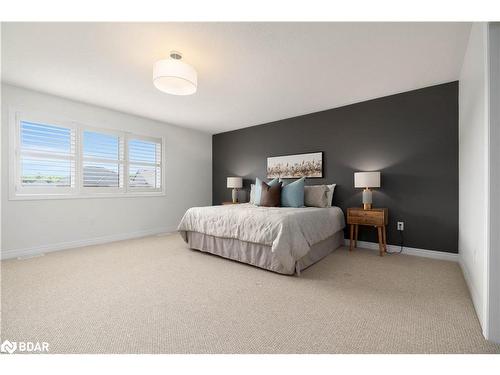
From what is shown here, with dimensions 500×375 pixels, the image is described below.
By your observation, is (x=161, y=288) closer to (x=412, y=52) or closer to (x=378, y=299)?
(x=378, y=299)

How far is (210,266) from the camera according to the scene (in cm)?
273

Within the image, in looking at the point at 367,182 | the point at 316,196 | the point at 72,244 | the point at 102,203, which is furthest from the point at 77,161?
the point at 367,182

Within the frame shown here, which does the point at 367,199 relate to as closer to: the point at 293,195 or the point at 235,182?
the point at 293,195

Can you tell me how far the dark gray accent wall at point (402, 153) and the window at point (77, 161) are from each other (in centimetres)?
306

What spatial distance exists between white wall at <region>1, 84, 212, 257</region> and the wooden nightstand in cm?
353

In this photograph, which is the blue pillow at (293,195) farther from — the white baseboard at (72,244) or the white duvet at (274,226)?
the white baseboard at (72,244)

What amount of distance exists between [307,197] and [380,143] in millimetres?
1375

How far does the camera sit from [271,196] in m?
3.66

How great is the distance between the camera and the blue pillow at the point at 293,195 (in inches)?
142

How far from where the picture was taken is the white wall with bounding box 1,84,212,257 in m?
3.04

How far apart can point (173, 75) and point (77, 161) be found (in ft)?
8.77

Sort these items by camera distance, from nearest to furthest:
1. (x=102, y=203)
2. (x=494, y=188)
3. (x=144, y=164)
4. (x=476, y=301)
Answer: (x=494, y=188) → (x=476, y=301) → (x=102, y=203) → (x=144, y=164)

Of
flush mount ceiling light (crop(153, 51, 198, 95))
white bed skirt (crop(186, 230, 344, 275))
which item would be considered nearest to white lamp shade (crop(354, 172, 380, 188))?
white bed skirt (crop(186, 230, 344, 275))
